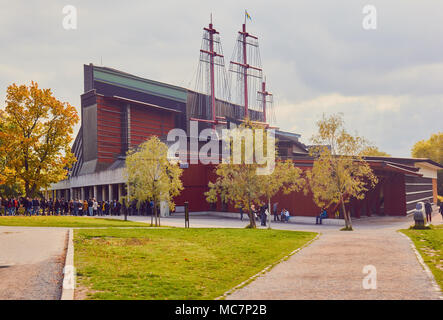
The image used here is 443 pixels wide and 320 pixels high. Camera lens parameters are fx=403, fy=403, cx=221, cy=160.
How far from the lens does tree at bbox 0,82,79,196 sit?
31.9 m

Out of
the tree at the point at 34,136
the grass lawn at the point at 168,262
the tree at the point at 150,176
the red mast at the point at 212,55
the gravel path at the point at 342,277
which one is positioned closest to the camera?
the gravel path at the point at 342,277

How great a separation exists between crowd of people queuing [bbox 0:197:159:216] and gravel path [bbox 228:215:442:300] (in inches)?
916

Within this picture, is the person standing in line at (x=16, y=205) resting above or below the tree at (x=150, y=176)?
below

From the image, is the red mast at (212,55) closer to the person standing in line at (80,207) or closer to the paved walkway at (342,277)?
the person standing in line at (80,207)

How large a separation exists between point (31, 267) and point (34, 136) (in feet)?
82.4

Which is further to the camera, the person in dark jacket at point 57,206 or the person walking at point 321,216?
the person in dark jacket at point 57,206

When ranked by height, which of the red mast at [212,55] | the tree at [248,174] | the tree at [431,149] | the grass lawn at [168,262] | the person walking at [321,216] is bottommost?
the person walking at [321,216]

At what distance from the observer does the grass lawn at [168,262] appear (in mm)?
8516

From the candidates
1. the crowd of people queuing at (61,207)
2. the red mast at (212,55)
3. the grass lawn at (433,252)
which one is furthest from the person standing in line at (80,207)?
the red mast at (212,55)

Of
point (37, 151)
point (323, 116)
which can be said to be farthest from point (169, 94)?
point (323, 116)

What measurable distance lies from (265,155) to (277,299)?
17700 mm

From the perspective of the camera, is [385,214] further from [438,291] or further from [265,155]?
[438,291]

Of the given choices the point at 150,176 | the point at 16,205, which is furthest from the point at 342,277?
the point at 16,205

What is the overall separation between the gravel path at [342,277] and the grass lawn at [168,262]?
0.82 metres
